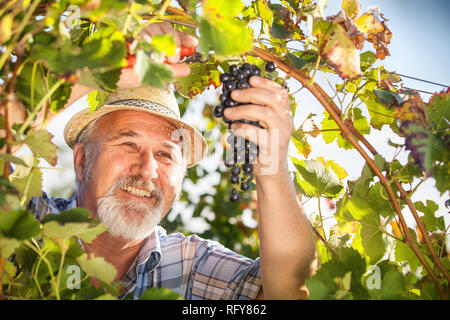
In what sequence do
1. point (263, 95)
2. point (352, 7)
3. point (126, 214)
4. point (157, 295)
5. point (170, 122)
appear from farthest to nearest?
point (170, 122) < point (126, 214) < point (352, 7) < point (263, 95) < point (157, 295)

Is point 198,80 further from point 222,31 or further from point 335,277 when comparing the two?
point 335,277

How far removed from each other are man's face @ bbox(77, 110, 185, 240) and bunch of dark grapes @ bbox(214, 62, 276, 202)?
0.86 meters

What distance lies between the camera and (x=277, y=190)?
1396mm

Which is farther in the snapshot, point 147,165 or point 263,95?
point 147,165

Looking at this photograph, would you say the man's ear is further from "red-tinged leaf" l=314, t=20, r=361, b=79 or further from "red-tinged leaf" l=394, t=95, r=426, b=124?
"red-tinged leaf" l=394, t=95, r=426, b=124

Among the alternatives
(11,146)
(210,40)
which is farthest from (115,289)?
(210,40)

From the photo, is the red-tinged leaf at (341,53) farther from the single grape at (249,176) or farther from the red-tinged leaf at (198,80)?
the red-tinged leaf at (198,80)

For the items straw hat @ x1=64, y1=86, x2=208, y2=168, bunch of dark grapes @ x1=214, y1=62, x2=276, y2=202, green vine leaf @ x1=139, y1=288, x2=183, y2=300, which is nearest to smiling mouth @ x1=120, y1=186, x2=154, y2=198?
straw hat @ x1=64, y1=86, x2=208, y2=168

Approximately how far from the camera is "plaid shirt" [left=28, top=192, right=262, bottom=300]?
1.96m

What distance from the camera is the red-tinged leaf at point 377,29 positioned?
4.28ft

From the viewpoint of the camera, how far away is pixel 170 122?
2.35 metres

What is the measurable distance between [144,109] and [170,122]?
0.27 metres

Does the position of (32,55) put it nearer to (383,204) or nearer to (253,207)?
(383,204)

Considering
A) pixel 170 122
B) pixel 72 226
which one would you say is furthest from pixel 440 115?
pixel 170 122
